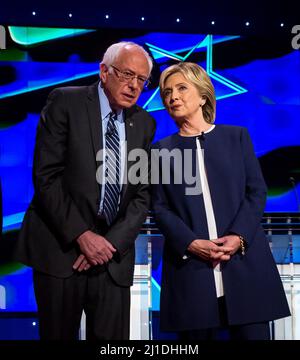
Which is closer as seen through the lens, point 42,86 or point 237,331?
point 237,331

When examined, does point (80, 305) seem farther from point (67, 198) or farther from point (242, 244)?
point (242, 244)

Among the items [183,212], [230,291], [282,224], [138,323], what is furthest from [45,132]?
[282,224]

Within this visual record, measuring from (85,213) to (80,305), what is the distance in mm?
356

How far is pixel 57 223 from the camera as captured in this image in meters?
2.36

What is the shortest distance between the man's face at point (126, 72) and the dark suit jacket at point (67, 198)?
0.33 ft

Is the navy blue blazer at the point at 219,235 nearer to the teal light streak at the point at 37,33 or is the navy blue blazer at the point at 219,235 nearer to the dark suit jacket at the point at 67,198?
the dark suit jacket at the point at 67,198

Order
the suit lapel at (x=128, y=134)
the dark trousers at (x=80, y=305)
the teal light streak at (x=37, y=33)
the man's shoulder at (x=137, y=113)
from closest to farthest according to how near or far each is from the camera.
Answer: the dark trousers at (x=80, y=305) → the suit lapel at (x=128, y=134) → the man's shoulder at (x=137, y=113) → the teal light streak at (x=37, y=33)

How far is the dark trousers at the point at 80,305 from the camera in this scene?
236 centimetres

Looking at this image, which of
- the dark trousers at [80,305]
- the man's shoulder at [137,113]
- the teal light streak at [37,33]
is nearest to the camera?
the dark trousers at [80,305]

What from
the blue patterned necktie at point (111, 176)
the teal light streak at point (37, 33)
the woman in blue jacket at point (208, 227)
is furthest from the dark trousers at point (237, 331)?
the teal light streak at point (37, 33)

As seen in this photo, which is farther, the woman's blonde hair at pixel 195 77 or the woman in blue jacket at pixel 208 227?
the woman's blonde hair at pixel 195 77

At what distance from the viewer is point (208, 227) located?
2.48m

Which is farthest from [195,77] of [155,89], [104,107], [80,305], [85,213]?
[155,89]
